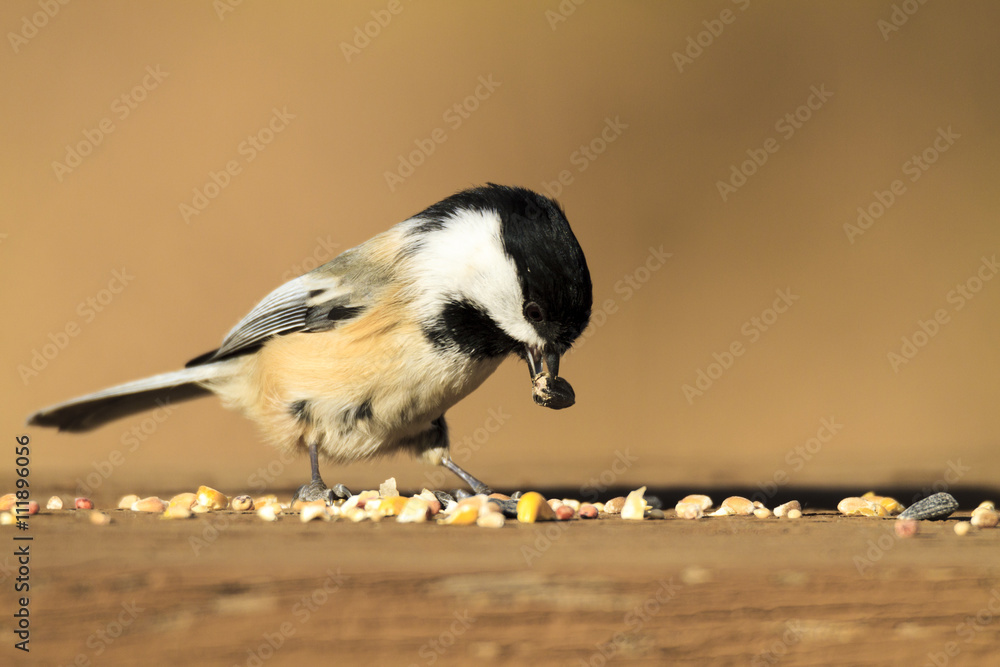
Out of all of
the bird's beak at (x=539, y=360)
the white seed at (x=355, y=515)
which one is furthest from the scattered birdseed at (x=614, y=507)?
the white seed at (x=355, y=515)

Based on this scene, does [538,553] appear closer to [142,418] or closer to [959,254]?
[142,418]

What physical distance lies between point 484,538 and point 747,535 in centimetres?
28

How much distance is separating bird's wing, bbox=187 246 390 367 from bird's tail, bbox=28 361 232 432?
0.05 m

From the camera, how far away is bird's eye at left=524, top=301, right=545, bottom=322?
47.9 inches

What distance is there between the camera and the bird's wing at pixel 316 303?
1377 mm

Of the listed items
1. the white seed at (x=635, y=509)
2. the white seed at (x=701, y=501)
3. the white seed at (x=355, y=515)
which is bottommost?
the white seed at (x=355, y=515)

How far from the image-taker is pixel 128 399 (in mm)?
1541

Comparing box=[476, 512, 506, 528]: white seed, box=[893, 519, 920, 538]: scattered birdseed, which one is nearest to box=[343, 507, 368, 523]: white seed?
box=[476, 512, 506, 528]: white seed

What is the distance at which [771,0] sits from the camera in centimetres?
207

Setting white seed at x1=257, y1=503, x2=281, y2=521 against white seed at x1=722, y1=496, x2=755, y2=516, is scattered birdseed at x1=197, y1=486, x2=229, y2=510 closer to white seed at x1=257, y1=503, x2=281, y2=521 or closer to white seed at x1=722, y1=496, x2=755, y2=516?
white seed at x1=257, y1=503, x2=281, y2=521

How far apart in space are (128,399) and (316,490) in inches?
16.9

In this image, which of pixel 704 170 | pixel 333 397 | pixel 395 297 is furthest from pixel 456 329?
pixel 704 170

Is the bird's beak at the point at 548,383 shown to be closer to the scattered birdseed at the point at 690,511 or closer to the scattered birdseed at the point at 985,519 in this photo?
the scattered birdseed at the point at 690,511

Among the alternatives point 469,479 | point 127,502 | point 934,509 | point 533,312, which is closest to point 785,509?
point 934,509
